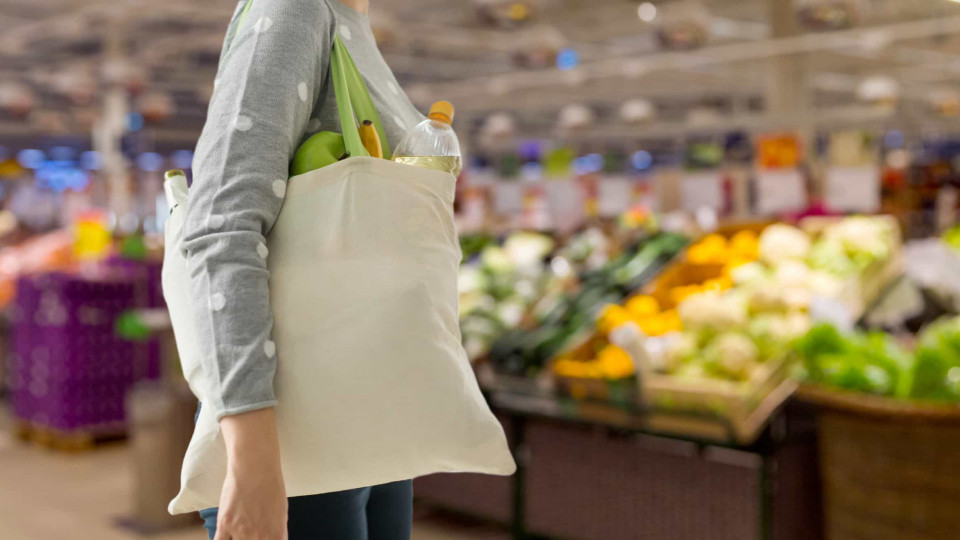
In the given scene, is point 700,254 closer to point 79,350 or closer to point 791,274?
point 791,274

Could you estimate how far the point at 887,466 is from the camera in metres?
2.73

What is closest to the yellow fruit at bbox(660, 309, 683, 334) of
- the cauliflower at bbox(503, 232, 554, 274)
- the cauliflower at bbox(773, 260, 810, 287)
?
the cauliflower at bbox(773, 260, 810, 287)

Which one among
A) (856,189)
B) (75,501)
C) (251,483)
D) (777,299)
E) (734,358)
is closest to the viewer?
(251,483)

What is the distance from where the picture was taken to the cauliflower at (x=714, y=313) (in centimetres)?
361

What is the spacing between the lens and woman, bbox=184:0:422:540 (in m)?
0.92

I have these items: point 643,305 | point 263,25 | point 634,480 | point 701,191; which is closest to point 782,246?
point 643,305

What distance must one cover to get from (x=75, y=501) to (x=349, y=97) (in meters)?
4.76

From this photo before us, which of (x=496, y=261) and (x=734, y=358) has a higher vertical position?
(x=734, y=358)

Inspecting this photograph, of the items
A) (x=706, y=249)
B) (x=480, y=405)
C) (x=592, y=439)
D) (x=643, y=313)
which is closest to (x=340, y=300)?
Result: (x=480, y=405)

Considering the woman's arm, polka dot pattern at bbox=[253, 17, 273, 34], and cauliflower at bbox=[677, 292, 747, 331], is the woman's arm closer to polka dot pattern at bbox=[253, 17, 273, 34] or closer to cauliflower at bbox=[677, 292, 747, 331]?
polka dot pattern at bbox=[253, 17, 273, 34]

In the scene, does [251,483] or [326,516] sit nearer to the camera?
[251,483]

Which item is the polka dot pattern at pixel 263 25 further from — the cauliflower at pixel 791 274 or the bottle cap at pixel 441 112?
the cauliflower at pixel 791 274

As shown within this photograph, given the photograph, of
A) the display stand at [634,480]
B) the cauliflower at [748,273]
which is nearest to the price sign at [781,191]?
the cauliflower at [748,273]

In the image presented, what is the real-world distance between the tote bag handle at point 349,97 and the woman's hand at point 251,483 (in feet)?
1.02
